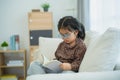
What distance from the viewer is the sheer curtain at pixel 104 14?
3248mm

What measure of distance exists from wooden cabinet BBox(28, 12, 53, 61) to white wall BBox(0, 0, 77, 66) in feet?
1.20

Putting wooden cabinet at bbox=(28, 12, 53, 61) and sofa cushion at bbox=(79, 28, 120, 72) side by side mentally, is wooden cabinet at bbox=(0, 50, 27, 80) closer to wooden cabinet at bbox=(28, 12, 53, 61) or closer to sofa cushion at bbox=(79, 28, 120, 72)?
wooden cabinet at bbox=(28, 12, 53, 61)

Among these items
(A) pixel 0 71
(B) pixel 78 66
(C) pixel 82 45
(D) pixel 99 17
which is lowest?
(A) pixel 0 71

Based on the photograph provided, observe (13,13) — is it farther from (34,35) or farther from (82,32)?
(82,32)

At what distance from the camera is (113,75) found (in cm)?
144

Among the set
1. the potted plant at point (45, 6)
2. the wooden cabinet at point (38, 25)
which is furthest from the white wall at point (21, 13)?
the wooden cabinet at point (38, 25)

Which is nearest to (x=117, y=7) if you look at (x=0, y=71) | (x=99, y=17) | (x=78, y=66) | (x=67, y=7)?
(x=99, y=17)

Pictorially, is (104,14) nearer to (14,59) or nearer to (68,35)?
(68,35)

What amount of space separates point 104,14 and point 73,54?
1759 mm

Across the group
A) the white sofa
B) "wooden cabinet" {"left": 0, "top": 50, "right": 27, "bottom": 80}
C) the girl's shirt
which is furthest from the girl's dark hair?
"wooden cabinet" {"left": 0, "top": 50, "right": 27, "bottom": 80}

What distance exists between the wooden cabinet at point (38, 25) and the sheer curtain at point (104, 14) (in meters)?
0.71

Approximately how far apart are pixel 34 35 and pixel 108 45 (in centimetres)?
235

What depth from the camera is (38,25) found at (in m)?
3.80

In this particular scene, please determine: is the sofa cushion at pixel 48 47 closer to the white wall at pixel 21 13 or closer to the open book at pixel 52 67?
the open book at pixel 52 67
